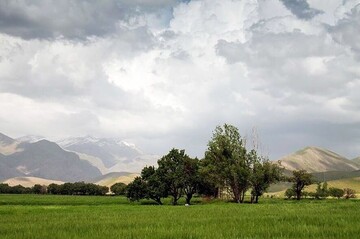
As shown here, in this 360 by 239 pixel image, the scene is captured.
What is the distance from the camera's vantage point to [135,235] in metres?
19.3

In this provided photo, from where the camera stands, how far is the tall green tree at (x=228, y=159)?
106 meters

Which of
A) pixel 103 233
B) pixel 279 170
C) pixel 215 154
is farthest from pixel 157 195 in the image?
pixel 103 233

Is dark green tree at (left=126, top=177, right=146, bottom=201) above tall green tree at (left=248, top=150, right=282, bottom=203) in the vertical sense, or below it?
below

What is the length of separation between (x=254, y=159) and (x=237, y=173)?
8.93 meters

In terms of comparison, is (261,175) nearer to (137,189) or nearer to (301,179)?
(137,189)

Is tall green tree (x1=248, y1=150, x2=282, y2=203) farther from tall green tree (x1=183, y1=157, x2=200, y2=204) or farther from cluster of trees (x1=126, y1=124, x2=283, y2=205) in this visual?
tall green tree (x1=183, y1=157, x2=200, y2=204)

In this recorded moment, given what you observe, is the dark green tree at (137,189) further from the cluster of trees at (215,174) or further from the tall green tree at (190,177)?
the tall green tree at (190,177)

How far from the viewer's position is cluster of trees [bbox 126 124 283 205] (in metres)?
107

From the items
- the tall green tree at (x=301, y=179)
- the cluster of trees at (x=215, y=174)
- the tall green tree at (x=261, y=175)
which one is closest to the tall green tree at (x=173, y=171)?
the cluster of trees at (x=215, y=174)

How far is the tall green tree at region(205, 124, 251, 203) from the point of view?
106 metres

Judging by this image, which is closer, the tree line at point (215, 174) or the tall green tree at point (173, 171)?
the tree line at point (215, 174)

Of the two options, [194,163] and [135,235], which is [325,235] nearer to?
[135,235]

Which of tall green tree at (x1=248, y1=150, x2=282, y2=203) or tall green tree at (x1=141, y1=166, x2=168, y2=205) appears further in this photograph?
tall green tree at (x1=141, y1=166, x2=168, y2=205)

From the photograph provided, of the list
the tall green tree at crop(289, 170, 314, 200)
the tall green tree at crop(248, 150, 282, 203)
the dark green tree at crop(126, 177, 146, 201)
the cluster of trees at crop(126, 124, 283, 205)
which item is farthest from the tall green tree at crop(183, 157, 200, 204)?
the tall green tree at crop(289, 170, 314, 200)
